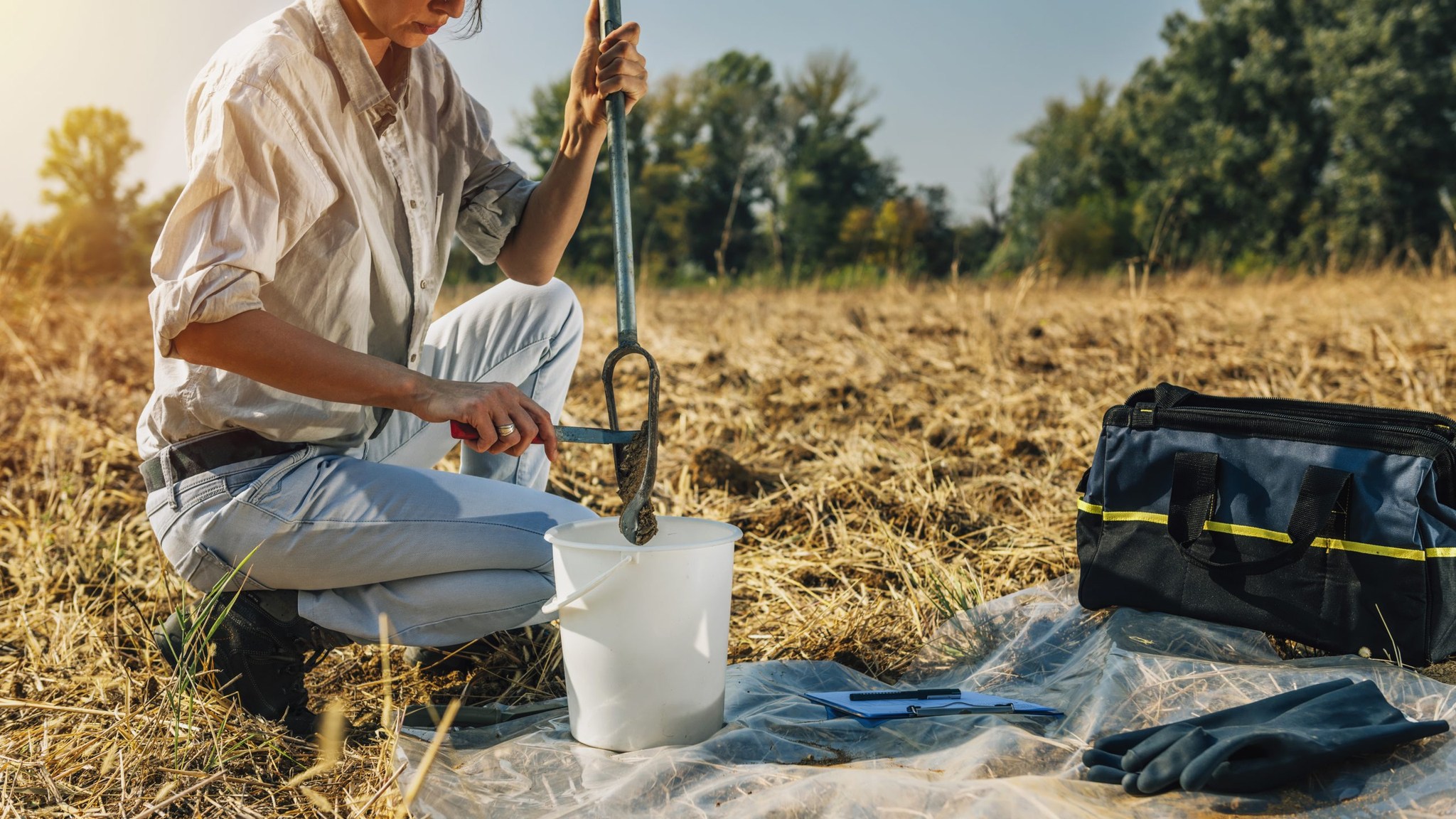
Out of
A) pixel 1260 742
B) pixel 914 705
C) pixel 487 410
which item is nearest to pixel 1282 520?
pixel 1260 742

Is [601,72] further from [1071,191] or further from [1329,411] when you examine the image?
[1071,191]

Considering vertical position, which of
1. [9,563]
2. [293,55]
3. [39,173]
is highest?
[39,173]

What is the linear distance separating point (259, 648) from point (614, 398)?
31.1 inches

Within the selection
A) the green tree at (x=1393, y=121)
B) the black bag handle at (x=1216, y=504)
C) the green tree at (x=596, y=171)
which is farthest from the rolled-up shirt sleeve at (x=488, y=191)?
the green tree at (x=1393, y=121)

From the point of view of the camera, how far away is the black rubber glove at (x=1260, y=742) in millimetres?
1235

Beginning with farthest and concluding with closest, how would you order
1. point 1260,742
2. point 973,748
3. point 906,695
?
point 906,695, point 973,748, point 1260,742

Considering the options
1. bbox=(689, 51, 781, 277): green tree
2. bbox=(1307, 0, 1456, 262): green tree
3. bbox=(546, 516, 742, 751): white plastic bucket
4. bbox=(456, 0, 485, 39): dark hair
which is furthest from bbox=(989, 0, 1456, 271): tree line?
bbox=(546, 516, 742, 751): white plastic bucket

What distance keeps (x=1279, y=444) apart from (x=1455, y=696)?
541 mm

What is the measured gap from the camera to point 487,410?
4.99 ft

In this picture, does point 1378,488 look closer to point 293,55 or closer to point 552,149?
point 293,55

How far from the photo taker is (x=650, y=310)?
24.5 ft

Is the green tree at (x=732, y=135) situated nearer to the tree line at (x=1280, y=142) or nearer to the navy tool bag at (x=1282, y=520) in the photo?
the tree line at (x=1280, y=142)

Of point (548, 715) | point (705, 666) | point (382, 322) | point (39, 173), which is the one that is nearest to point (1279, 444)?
point (705, 666)

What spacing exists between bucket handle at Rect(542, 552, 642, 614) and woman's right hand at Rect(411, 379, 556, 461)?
23cm
